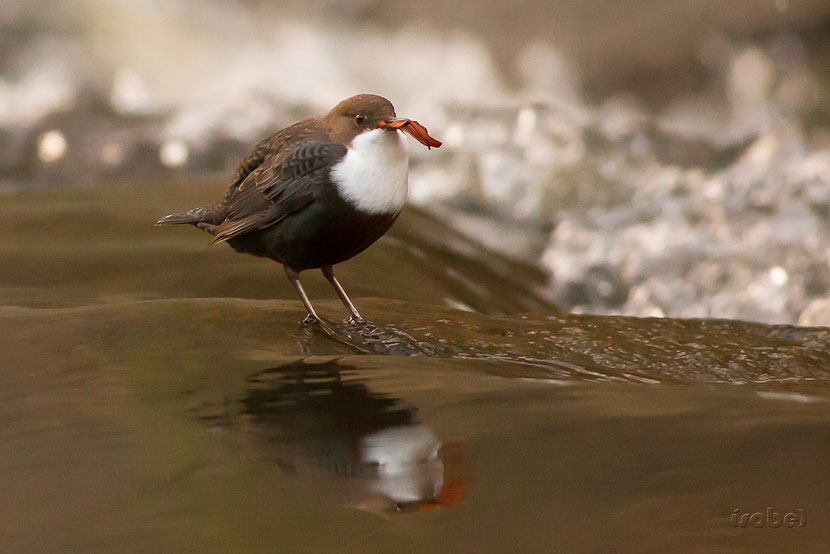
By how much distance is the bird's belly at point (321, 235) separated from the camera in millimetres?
3232

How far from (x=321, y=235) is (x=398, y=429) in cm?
95

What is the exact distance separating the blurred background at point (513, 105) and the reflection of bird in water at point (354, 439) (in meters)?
3.92

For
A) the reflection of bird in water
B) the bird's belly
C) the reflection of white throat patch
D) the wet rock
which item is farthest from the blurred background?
the reflection of bird in water

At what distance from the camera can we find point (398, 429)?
2520 millimetres

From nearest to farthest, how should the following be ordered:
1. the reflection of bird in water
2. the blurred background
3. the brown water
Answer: the brown water
the reflection of bird in water
the blurred background

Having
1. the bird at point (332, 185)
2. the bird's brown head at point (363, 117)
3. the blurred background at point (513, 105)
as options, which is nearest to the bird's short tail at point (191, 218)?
the bird at point (332, 185)

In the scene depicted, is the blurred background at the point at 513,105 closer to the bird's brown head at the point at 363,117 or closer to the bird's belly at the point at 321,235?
the bird's belly at the point at 321,235

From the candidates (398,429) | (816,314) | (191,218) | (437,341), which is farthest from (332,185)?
(816,314)

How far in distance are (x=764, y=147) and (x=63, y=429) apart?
713 centimetres

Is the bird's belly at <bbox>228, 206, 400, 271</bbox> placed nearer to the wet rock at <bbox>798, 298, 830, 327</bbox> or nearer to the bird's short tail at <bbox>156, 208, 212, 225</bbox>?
the bird's short tail at <bbox>156, 208, 212, 225</bbox>

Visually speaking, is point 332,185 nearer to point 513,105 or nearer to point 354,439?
point 354,439

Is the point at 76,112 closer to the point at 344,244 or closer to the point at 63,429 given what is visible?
the point at 344,244

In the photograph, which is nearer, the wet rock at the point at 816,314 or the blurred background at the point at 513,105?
the wet rock at the point at 816,314

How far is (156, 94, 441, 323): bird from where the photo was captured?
319 centimetres
